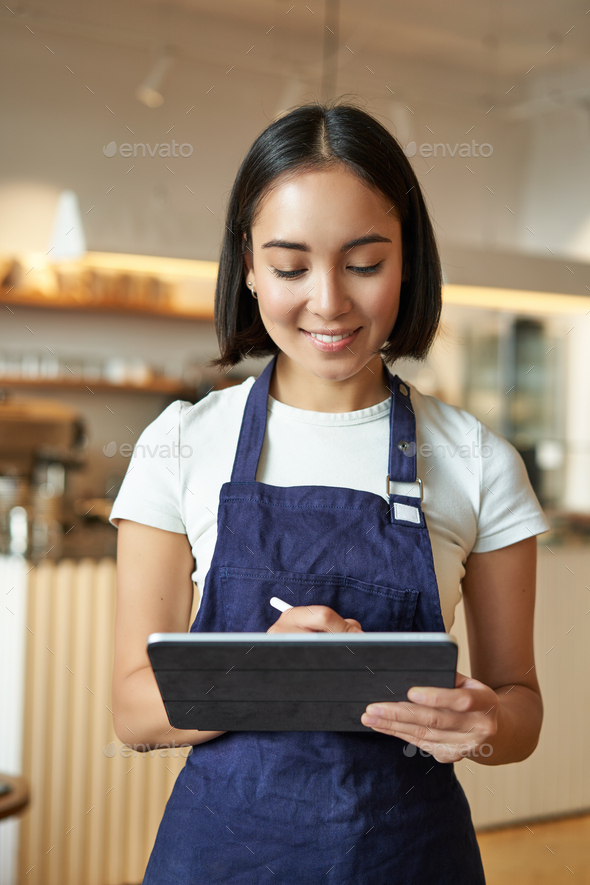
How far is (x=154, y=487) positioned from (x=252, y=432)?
152mm

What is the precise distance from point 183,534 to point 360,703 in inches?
12.9

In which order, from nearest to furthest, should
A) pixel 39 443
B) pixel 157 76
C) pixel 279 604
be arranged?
1. pixel 279 604
2. pixel 157 76
3. pixel 39 443

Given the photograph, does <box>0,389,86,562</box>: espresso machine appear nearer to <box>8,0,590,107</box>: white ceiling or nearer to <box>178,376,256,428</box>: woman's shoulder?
<box>8,0,590,107</box>: white ceiling

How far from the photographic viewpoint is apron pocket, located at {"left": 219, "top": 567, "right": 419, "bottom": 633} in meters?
1.02

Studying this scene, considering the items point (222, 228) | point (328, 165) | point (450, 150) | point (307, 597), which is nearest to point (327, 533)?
point (307, 597)

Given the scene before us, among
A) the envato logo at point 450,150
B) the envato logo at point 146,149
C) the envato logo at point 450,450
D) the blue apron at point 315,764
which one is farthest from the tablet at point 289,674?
the envato logo at point 450,150

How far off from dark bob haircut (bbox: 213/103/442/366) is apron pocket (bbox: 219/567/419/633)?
35cm

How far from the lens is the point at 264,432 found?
3.65ft

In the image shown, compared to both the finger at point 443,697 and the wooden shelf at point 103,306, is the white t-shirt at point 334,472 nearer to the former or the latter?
the finger at point 443,697

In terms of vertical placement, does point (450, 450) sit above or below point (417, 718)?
above

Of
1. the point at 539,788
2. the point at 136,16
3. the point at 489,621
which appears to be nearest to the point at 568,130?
the point at 136,16

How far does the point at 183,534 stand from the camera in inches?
42.4

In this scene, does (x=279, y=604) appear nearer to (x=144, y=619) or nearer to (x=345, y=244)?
(x=144, y=619)

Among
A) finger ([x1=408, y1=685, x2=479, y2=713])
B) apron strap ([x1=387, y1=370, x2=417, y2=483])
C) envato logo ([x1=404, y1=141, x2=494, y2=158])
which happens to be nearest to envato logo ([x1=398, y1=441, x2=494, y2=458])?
apron strap ([x1=387, y1=370, x2=417, y2=483])
